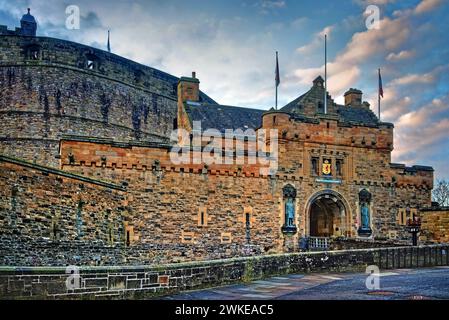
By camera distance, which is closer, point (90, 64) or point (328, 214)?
point (328, 214)

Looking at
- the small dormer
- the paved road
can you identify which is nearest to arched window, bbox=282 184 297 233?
the small dormer

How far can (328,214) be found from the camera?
27.7m

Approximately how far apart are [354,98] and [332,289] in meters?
25.8

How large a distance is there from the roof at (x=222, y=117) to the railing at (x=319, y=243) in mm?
7882

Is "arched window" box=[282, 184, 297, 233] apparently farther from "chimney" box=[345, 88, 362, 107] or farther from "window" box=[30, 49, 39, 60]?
"window" box=[30, 49, 39, 60]

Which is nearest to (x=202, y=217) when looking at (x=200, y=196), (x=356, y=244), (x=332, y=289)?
(x=200, y=196)

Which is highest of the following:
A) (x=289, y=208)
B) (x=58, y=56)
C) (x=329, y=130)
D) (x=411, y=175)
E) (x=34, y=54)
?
(x=34, y=54)

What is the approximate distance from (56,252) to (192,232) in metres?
7.58

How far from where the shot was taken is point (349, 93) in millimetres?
35938

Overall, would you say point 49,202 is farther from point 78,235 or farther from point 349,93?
point 349,93

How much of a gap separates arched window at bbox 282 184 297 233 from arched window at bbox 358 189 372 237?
359cm

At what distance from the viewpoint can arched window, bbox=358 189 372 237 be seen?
26438 mm

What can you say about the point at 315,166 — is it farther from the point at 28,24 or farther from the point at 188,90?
the point at 28,24

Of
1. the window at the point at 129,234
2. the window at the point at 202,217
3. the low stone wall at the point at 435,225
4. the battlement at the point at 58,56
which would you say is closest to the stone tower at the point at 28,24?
the battlement at the point at 58,56
